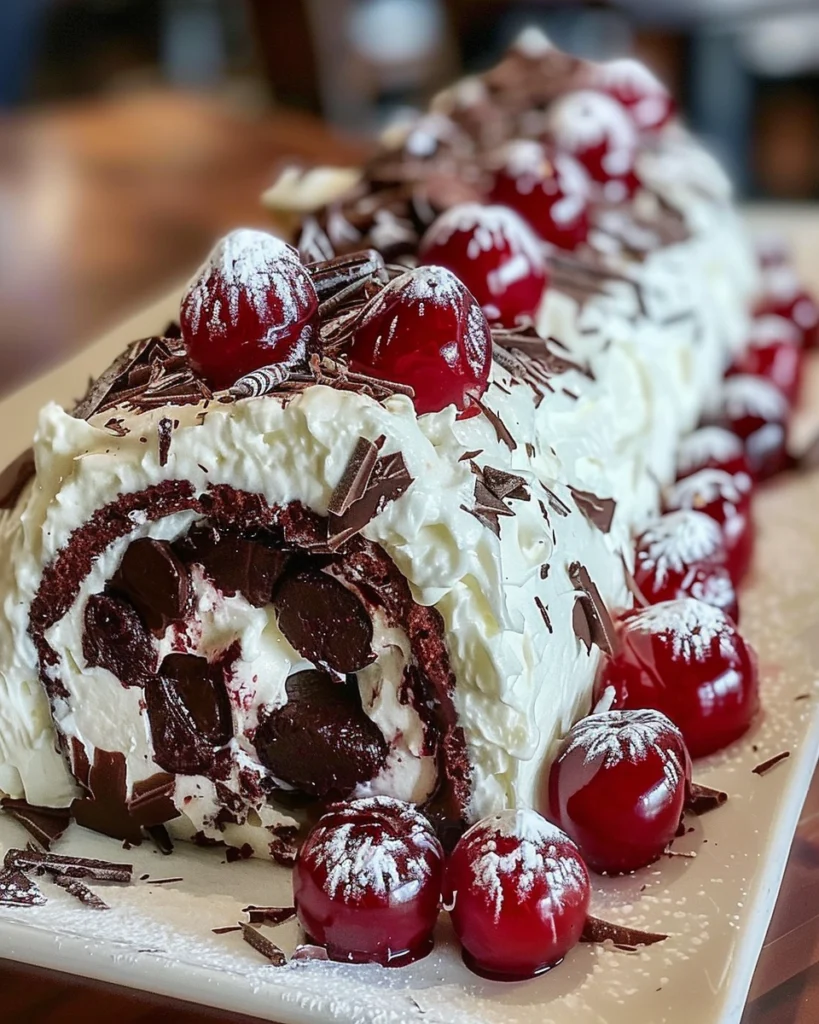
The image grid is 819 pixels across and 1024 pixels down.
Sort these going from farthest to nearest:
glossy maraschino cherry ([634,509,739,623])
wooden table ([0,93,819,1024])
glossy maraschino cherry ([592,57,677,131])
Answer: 1. wooden table ([0,93,819,1024])
2. glossy maraschino cherry ([592,57,677,131])
3. glossy maraschino cherry ([634,509,739,623])

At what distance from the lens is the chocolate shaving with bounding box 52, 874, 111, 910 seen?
1.47 meters

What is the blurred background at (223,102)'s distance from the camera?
12.6ft

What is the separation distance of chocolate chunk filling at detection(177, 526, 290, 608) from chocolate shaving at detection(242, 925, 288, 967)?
36cm

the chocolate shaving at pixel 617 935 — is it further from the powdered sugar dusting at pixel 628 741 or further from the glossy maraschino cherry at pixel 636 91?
the glossy maraschino cherry at pixel 636 91

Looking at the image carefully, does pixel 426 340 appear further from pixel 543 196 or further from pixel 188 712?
pixel 543 196

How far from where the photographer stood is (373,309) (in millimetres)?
1521

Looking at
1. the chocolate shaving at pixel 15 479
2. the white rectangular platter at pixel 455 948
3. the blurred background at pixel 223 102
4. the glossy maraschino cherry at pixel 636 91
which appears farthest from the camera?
the blurred background at pixel 223 102

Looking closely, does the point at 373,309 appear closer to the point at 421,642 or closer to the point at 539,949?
the point at 421,642

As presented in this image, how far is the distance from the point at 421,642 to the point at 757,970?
500 millimetres

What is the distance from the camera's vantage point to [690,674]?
1.66m

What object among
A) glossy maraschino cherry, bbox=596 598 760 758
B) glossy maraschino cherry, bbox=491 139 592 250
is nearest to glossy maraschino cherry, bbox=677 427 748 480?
glossy maraschino cherry, bbox=491 139 592 250

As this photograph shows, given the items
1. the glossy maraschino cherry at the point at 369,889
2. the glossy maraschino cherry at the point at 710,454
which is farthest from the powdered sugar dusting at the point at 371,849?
the glossy maraschino cherry at the point at 710,454

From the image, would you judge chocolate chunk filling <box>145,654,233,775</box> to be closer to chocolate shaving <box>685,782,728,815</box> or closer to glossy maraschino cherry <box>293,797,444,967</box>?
glossy maraschino cherry <box>293,797,444,967</box>

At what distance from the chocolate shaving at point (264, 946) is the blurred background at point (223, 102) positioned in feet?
6.66
